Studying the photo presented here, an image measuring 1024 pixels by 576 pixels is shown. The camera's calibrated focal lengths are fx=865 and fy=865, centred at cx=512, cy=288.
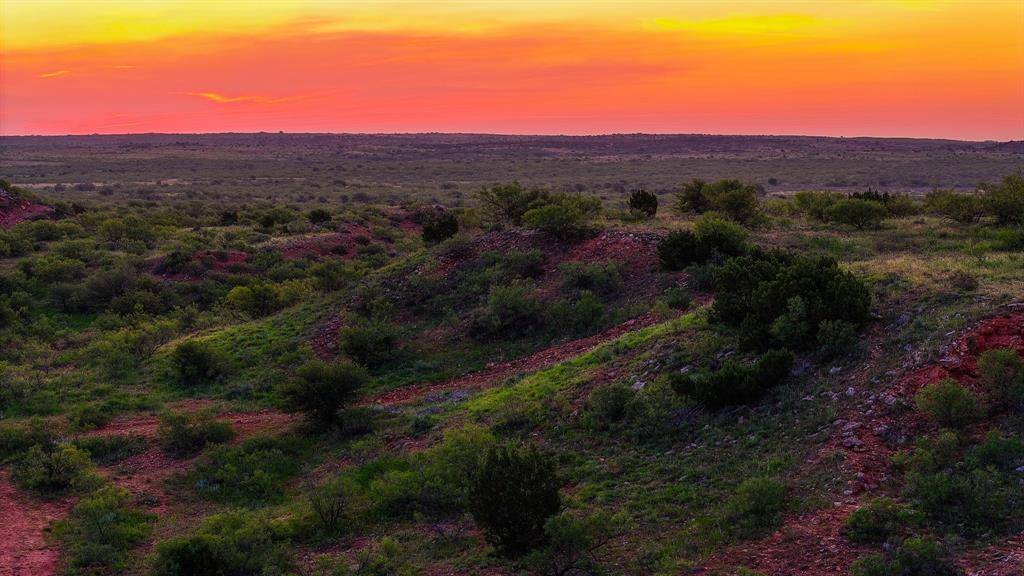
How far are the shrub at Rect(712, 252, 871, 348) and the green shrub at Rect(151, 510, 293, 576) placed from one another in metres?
6.38

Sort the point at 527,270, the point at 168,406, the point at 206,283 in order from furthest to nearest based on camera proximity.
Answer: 1. the point at 206,283
2. the point at 527,270
3. the point at 168,406

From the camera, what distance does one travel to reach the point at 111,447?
13.6 m

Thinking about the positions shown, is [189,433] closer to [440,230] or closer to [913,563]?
[913,563]

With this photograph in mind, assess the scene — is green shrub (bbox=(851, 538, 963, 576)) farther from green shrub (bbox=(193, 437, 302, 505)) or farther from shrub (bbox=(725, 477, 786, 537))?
green shrub (bbox=(193, 437, 302, 505))

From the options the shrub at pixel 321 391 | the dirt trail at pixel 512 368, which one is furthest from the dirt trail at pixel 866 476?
the shrub at pixel 321 391

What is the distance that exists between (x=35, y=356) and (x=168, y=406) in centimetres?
620

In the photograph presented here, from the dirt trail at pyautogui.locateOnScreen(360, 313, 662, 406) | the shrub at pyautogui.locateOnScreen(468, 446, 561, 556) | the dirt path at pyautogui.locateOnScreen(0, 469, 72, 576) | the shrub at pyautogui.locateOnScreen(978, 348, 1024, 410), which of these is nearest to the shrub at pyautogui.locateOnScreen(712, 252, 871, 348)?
the shrub at pyautogui.locateOnScreen(978, 348, 1024, 410)

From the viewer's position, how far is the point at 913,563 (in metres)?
6.63

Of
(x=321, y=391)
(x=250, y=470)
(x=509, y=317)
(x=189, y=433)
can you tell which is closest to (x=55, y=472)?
(x=189, y=433)

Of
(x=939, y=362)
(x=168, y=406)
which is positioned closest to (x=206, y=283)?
(x=168, y=406)

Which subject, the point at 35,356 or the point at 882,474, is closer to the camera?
the point at 882,474

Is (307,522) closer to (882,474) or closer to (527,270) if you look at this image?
(882,474)

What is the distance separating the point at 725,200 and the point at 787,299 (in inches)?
473

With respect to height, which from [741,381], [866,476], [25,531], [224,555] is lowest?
[25,531]
